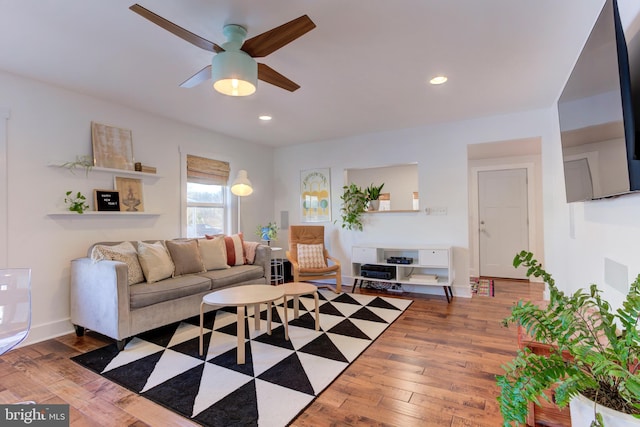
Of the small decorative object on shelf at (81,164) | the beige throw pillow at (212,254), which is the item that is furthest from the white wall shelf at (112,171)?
the beige throw pillow at (212,254)

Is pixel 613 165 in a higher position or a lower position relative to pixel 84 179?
lower

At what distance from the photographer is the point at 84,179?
3180 mm

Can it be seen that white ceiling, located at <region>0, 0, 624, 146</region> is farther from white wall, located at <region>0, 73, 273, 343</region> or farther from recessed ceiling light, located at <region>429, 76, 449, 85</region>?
white wall, located at <region>0, 73, 273, 343</region>

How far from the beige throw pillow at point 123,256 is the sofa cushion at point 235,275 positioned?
664 millimetres

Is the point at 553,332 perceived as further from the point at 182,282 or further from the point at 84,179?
the point at 84,179

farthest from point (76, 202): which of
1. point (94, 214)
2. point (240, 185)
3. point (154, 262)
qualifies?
point (240, 185)

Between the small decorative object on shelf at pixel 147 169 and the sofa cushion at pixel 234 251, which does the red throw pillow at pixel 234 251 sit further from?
the small decorative object on shelf at pixel 147 169

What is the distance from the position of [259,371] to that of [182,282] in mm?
1320

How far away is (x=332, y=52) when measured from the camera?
2.40m

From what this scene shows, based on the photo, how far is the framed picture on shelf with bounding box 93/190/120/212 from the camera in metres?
3.22

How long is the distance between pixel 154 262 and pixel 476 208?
17.2 ft

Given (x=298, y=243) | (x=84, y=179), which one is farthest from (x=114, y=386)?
(x=298, y=243)

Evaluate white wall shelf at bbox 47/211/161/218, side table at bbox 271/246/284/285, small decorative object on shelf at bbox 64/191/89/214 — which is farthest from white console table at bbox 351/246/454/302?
small decorative object on shelf at bbox 64/191/89/214

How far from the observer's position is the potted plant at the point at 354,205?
4.87 metres
